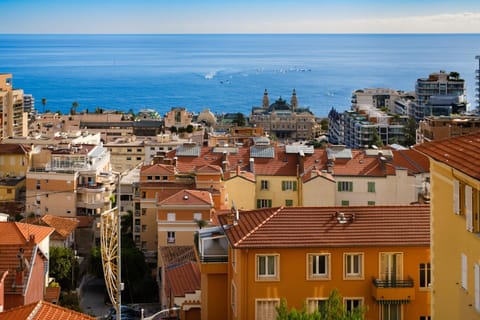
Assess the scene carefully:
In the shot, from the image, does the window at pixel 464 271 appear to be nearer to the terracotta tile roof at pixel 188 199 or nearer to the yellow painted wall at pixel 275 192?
the terracotta tile roof at pixel 188 199

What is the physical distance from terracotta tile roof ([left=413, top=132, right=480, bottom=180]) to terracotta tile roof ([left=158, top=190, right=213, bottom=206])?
47.3 ft

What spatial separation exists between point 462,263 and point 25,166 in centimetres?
2697

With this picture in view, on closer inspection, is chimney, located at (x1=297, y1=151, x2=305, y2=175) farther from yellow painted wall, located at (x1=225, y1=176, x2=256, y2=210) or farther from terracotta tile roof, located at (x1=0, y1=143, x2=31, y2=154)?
terracotta tile roof, located at (x1=0, y1=143, x2=31, y2=154)

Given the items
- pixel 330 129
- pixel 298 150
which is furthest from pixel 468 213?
pixel 330 129

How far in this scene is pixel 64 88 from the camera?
13238 cm

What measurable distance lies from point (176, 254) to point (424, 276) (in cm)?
906

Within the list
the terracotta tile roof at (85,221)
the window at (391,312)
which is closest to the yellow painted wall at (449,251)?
the window at (391,312)

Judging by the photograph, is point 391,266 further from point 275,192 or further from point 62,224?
point 62,224

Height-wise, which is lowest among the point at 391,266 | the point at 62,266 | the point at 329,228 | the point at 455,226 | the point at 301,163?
the point at 62,266

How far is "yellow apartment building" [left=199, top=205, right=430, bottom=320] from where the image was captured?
10188 millimetres

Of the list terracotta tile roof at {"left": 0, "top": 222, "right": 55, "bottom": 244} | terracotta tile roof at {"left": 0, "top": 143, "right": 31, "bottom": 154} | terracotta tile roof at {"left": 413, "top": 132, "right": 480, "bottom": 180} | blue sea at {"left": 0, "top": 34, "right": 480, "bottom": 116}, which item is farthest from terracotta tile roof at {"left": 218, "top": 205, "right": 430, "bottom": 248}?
blue sea at {"left": 0, "top": 34, "right": 480, "bottom": 116}

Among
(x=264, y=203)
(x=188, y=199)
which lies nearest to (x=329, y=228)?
(x=188, y=199)

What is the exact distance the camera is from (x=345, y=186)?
79.6ft

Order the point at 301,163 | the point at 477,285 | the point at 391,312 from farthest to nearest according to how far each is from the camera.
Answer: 1. the point at 301,163
2. the point at 391,312
3. the point at 477,285
